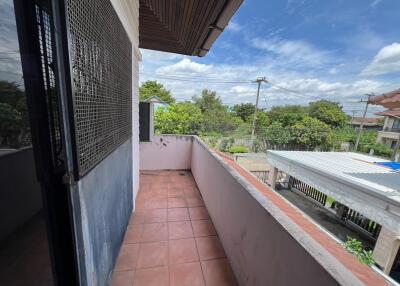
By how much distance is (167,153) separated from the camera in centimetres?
498

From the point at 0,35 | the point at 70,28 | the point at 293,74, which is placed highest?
the point at 293,74

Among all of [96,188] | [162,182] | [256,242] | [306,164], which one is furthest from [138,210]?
[306,164]

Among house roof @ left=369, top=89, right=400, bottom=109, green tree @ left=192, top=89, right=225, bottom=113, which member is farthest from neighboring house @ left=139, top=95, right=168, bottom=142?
green tree @ left=192, top=89, right=225, bottom=113

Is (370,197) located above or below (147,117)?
below

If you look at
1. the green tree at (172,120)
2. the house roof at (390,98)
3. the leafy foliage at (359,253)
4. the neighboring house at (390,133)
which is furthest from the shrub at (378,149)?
the leafy foliage at (359,253)

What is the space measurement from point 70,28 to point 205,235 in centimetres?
263

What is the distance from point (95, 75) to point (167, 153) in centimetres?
381

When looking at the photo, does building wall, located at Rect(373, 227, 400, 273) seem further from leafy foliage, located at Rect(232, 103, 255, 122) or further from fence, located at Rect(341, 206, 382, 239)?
leafy foliage, located at Rect(232, 103, 255, 122)

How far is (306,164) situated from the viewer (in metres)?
5.86

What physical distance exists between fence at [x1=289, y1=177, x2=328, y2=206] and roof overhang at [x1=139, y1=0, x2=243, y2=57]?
7.48 metres

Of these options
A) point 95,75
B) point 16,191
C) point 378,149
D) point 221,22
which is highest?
point 221,22

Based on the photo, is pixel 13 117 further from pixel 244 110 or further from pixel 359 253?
pixel 244 110

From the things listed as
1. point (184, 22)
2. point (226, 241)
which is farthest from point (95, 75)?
point (226, 241)

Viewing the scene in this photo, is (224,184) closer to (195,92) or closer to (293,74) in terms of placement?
(195,92)
